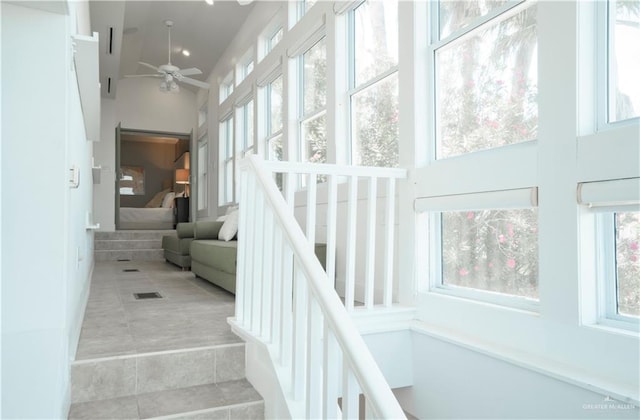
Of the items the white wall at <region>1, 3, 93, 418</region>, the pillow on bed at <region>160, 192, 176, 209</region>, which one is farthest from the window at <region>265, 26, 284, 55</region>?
the pillow on bed at <region>160, 192, 176, 209</region>

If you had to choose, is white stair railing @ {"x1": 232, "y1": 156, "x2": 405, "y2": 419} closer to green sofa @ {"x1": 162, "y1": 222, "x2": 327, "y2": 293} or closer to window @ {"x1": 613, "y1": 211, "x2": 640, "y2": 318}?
window @ {"x1": 613, "y1": 211, "x2": 640, "y2": 318}

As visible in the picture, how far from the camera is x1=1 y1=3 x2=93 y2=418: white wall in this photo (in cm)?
153

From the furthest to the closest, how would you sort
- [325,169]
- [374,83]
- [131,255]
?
[131,255], [374,83], [325,169]

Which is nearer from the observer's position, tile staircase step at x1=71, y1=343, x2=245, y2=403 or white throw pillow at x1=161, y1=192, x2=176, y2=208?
tile staircase step at x1=71, y1=343, x2=245, y2=403

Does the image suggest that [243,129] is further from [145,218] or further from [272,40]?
[145,218]

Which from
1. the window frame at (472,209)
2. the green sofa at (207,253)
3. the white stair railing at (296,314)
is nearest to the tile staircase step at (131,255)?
the green sofa at (207,253)

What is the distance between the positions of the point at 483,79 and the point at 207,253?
276 cm

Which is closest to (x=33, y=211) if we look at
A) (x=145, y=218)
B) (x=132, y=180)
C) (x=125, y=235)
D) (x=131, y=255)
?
(x=131, y=255)

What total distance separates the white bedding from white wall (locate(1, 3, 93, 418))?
27.1ft

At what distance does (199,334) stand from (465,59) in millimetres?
2035

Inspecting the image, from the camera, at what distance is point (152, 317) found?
282cm

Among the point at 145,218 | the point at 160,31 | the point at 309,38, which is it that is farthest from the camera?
the point at 145,218

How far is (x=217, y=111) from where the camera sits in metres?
7.57

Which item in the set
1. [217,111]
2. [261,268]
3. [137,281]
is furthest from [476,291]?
[217,111]
